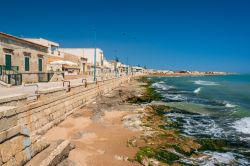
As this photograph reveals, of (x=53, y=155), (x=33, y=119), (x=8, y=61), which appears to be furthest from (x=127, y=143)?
(x=8, y=61)

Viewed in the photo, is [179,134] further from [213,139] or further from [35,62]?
[35,62]

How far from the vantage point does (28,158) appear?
23.2 ft

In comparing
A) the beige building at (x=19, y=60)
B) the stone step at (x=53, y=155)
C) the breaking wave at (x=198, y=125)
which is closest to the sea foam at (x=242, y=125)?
the breaking wave at (x=198, y=125)

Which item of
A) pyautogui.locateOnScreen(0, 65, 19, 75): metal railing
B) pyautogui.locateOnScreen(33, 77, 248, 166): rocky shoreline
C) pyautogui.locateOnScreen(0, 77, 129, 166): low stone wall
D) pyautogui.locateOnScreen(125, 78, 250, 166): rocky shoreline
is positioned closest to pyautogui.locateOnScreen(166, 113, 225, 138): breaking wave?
pyautogui.locateOnScreen(33, 77, 248, 166): rocky shoreline

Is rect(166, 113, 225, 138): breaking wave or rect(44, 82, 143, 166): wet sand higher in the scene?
rect(44, 82, 143, 166): wet sand

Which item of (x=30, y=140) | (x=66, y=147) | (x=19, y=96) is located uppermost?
(x=19, y=96)

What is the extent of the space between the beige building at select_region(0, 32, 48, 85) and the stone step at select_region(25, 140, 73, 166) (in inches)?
438

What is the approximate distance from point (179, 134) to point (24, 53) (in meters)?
16.4

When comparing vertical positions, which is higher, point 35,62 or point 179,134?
point 35,62

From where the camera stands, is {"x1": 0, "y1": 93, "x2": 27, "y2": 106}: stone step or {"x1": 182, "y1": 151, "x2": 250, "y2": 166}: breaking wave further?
{"x1": 182, "y1": 151, "x2": 250, "y2": 166}: breaking wave

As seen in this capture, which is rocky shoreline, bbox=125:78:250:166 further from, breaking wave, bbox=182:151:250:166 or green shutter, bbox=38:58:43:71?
green shutter, bbox=38:58:43:71

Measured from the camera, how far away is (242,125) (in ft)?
59.9

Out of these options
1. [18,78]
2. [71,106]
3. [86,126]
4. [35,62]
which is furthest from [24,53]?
[86,126]

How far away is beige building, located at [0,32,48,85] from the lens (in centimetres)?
1975
